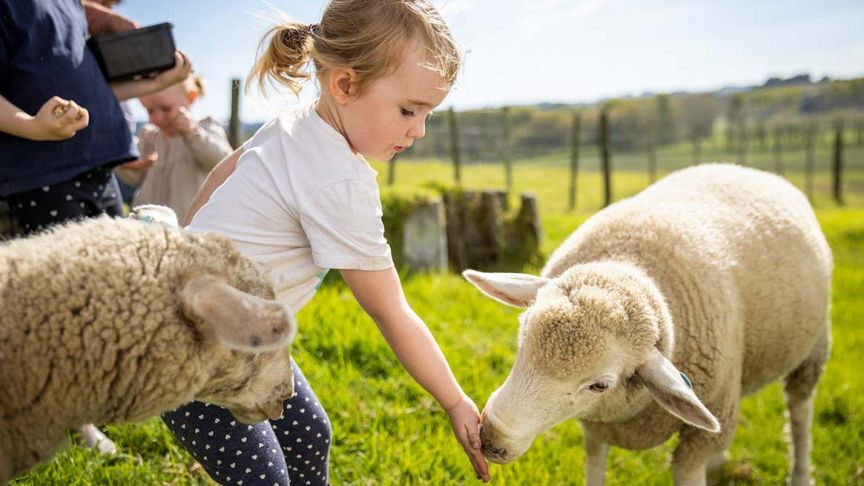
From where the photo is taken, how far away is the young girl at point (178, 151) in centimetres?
411

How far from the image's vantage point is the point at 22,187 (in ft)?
7.97

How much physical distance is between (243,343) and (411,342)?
0.83m

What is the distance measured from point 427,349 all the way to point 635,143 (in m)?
45.6

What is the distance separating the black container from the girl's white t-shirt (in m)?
1.14

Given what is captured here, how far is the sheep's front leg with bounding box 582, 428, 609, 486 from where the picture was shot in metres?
3.28

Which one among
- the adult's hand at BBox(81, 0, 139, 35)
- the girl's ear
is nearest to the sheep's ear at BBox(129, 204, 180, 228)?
the girl's ear

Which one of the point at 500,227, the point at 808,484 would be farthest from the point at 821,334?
the point at 500,227

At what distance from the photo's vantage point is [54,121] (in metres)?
2.13

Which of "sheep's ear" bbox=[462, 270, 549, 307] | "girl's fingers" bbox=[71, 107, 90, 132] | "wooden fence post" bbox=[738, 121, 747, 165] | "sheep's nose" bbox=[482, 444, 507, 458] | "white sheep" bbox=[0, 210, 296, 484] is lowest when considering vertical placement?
"wooden fence post" bbox=[738, 121, 747, 165]

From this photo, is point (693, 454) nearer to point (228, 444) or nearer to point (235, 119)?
point (228, 444)

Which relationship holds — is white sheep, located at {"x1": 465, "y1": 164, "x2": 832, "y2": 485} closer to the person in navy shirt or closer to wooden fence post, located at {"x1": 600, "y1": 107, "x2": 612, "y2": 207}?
the person in navy shirt

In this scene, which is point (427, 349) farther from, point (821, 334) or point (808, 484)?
point (808, 484)

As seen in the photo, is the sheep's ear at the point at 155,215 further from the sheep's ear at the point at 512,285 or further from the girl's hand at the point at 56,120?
the sheep's ear at the point at 512,285

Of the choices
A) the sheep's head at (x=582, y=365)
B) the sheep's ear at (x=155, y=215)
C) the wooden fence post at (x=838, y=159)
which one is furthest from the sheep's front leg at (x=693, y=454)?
the wooden fence post at (x=838, y=159)
